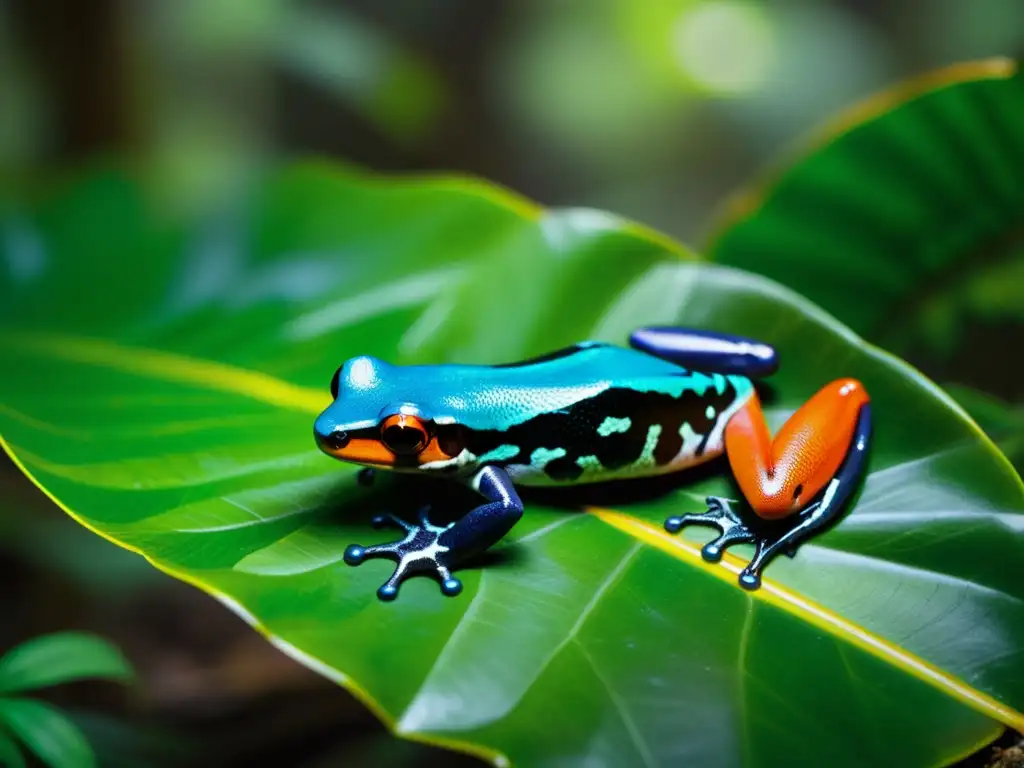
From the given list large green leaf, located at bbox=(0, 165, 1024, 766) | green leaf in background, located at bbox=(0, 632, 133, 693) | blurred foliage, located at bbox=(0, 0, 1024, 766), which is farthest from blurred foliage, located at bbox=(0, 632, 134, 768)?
blurred foliage, located at bbox=(0, 0, 1024, 766)

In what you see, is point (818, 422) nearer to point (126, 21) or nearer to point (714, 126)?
point (126, 21)

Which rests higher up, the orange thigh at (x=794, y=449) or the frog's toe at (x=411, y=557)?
the orange thigh at (x=794, y=449)

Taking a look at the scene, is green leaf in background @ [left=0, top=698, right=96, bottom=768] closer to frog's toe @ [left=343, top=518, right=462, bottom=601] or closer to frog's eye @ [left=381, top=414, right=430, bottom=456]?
frog's toe @ [left=343, top=518, right=462, bottom=601]

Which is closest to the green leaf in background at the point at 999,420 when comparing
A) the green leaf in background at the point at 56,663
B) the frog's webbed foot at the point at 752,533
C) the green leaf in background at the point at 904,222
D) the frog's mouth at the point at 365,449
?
the green leaf in background at the point at 904,222

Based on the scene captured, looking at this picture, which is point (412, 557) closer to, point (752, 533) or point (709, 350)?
point (752, 533)

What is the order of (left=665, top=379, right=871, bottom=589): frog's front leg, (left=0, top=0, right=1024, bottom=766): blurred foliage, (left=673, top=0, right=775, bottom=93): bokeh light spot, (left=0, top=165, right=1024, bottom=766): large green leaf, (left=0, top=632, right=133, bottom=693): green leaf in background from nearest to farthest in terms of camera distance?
1. (left=0, top=165, right=1024, bottom=766): large green leaf
2. (left=0, top=632, right=133, bottom=693): green leaf in background
3. (left=665, top=379, right=871, bottom=589): frog's front leg
4. (left=0, top=0, right=1024, bottom=766): blurred foliage
5. (left=673, top=0, right=775, bottom=93): bokeh light spot

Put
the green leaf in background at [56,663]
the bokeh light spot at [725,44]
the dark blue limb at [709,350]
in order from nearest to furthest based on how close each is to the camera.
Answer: the green leaf in background at [56,663] → the dark blue limb at [709,350] → the bokeh light spot at [725,44]

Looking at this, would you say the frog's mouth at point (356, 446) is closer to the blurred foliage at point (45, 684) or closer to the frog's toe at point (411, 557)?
the frog's toe at point (411, 557)

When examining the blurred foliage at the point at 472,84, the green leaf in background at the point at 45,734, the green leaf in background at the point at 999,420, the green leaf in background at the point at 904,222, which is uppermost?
the blurred foliage at the point at 472,84
